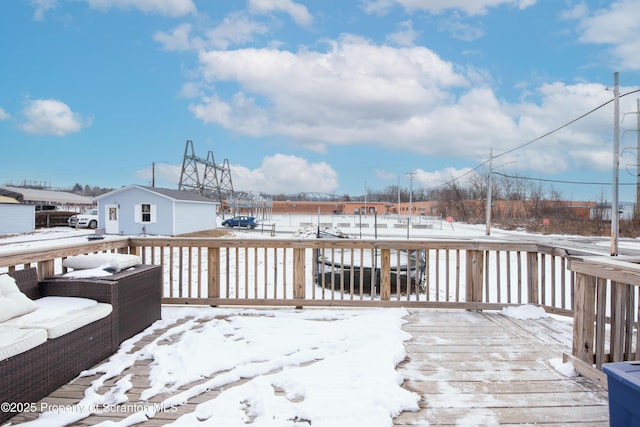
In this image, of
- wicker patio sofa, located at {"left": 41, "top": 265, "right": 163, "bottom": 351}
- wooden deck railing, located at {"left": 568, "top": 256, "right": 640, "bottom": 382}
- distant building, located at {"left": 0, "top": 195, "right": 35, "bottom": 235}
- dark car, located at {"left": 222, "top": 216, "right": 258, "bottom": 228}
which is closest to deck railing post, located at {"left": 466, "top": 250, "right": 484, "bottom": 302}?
wooden deck railing, located at {"left": 568, "top": 256, "right": 640, "bottom": 382}

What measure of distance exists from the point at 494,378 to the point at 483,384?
0.14 metres

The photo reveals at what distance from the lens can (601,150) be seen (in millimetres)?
16641

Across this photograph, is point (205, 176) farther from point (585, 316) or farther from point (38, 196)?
point (585, 316)

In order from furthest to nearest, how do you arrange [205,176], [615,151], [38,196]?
[38,196]
[205,176]
[615,151]

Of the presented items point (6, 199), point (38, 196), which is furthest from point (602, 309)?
point (38, 196)

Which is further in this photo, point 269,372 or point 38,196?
point 38,196

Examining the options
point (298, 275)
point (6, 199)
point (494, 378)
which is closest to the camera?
point (494, 378)

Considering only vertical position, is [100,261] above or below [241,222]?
above

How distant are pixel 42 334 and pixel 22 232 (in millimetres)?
24646

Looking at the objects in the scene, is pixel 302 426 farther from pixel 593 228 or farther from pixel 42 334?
pixel 593 228

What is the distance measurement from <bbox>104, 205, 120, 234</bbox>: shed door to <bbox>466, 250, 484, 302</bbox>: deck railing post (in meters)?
20.5

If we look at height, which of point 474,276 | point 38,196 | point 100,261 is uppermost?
point 38,196

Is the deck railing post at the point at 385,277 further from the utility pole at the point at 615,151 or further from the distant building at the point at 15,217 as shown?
the distant building at the point at 15,217

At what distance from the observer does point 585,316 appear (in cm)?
221
